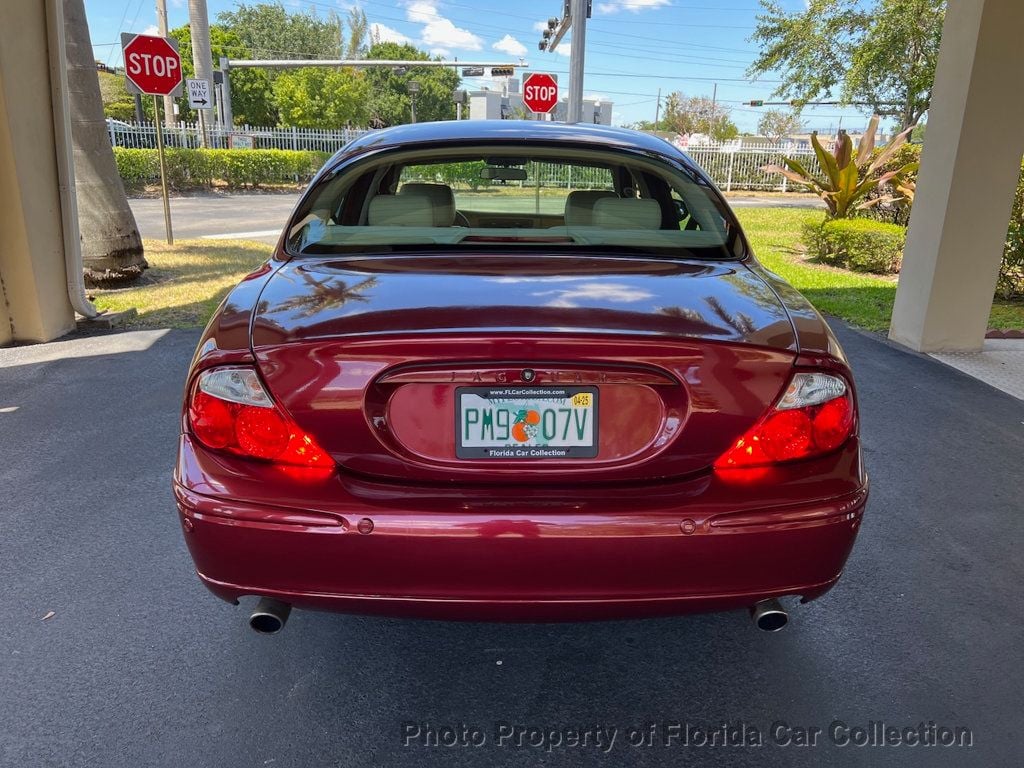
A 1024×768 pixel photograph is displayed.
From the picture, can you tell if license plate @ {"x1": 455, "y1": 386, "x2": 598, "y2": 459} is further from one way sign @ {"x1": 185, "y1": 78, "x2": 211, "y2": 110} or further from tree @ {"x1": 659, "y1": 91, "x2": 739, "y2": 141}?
tree @ {"x1": 659, "y1": 91, "x2": 739, "y2": 141}

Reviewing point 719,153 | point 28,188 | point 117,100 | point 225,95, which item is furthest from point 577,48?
point 117,100

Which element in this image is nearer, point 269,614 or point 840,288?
point 269,614

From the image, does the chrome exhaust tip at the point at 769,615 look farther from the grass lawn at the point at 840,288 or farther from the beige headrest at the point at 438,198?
the grass lawn at the point at 840,288

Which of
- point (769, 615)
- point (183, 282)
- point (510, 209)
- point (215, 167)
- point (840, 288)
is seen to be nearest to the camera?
point (769, 615)

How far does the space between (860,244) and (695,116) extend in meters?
63.6

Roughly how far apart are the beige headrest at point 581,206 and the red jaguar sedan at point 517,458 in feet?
3.04

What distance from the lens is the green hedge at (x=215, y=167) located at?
2238cm

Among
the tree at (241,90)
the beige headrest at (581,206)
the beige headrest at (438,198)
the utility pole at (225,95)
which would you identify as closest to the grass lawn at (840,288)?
the beige headrest at (581,206)

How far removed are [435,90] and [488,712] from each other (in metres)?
77.7

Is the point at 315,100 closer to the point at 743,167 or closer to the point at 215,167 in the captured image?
the point at 215,167

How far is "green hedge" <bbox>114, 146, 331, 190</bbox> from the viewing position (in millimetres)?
22375

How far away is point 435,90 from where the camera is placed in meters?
74.2

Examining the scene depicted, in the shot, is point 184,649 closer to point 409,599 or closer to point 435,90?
point 409,599

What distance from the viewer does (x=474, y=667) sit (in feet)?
8.36
